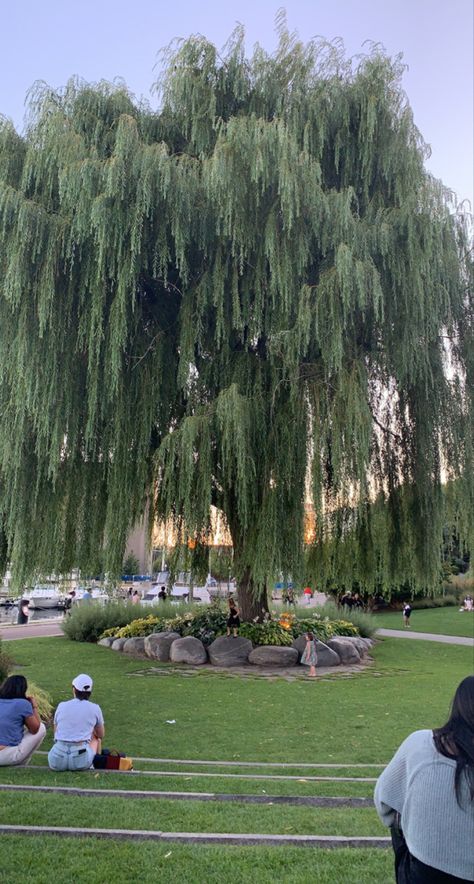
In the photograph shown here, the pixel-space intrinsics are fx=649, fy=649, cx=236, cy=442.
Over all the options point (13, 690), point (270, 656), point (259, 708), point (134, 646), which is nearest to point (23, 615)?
point (134, 646)

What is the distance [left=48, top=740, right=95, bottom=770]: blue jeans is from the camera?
6074mm

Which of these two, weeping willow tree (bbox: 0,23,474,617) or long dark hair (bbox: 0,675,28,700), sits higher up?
weeping willow tree (bbox: 0,23,474,617)

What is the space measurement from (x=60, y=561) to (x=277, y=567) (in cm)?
338

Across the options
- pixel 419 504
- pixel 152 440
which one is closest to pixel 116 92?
pixel 152 440

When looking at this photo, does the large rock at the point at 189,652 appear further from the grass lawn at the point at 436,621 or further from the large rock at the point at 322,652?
the grass lawn at the point at 436,621

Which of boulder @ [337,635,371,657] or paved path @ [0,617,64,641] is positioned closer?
boulder @ [337,635,371,657]

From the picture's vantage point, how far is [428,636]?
26.0 metres

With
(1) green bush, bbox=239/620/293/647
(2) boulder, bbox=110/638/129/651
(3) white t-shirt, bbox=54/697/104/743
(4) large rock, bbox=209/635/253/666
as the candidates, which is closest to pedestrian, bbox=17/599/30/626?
(2) boulder, bbox=110/638/129/651

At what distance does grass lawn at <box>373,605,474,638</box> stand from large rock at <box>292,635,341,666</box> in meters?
8.94

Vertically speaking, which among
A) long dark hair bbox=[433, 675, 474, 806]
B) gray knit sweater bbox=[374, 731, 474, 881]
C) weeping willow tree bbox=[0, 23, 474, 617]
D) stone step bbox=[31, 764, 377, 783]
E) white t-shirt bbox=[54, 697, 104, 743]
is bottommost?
stone step bbox=[31, 764, 377, 783]

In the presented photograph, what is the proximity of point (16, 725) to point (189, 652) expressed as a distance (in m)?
10.4

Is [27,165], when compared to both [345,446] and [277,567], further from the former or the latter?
[277,567]

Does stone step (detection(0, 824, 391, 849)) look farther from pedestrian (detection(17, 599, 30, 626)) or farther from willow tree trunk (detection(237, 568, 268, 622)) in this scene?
pedestrian (detection(17, 599, 30, 626))

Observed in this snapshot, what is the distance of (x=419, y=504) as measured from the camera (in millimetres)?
10523
